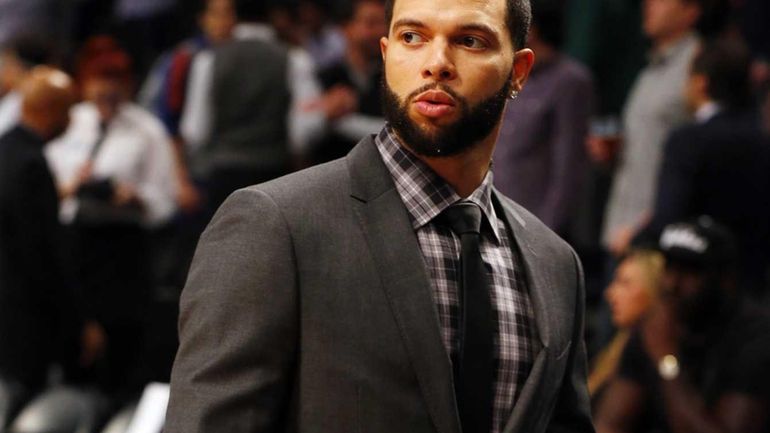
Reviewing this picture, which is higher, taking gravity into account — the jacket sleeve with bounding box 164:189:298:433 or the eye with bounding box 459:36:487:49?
the eye with bounding box 459:36:487:49

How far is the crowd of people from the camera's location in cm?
553

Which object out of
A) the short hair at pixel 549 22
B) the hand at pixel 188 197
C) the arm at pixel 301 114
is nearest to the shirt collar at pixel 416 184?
the short hair at pixel 549 22

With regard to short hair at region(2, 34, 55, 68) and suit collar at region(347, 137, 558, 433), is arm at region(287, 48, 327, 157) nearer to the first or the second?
short hair at region(2, 34, 55, 68)

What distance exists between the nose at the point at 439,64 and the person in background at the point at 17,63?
5.55 metres

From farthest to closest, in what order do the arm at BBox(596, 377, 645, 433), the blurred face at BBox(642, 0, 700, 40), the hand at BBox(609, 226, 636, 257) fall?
the blurred face at BBox(642, 0, 700, 40) < the hand at BBox(609, 226, 636, 257) < the arm at BBox(596, 377, 645, 433)

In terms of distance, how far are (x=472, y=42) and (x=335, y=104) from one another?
506 centimetres

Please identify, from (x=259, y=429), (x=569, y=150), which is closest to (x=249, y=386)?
(x=259, y=429)

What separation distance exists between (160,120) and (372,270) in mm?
6300

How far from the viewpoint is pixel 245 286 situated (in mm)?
2455

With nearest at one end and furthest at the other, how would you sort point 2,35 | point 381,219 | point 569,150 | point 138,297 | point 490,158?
1. point 381,219
2. point 490,158
3. point 569,150
4. point 138,297
5. point 2,35

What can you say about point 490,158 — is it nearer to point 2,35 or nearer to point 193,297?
point 193,297

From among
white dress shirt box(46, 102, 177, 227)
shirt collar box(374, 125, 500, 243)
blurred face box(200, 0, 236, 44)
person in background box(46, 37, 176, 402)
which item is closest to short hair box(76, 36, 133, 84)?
person in background box(46, 37, 176, 402)

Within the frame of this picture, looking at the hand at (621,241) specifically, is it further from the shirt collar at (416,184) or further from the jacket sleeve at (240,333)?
the jacket sleeve at (240,333)

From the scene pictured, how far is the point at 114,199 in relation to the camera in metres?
7.82
